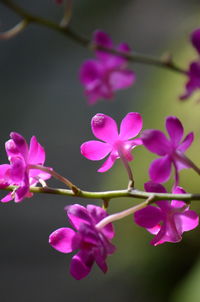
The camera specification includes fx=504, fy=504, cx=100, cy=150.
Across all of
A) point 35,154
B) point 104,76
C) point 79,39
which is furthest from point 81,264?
point 104,76

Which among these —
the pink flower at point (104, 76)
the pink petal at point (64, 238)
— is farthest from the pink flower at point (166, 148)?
the pink flower at point (104, 76)

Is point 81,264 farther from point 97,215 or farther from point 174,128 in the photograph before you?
point 174,128

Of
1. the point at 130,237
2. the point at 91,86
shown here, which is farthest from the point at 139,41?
the point at 91,86

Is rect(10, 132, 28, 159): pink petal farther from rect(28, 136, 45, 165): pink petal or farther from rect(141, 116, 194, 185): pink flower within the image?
rect(141, 116, 194, 185): pink flower

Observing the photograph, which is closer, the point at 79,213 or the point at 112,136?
the point at 79,213

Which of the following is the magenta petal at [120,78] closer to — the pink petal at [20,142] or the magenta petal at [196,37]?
the magenta petal at [196,37]

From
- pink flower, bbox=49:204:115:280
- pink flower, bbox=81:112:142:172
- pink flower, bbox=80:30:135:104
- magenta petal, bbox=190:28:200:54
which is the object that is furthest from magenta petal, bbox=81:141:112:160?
pink flower, bbox=80:30:135:104
